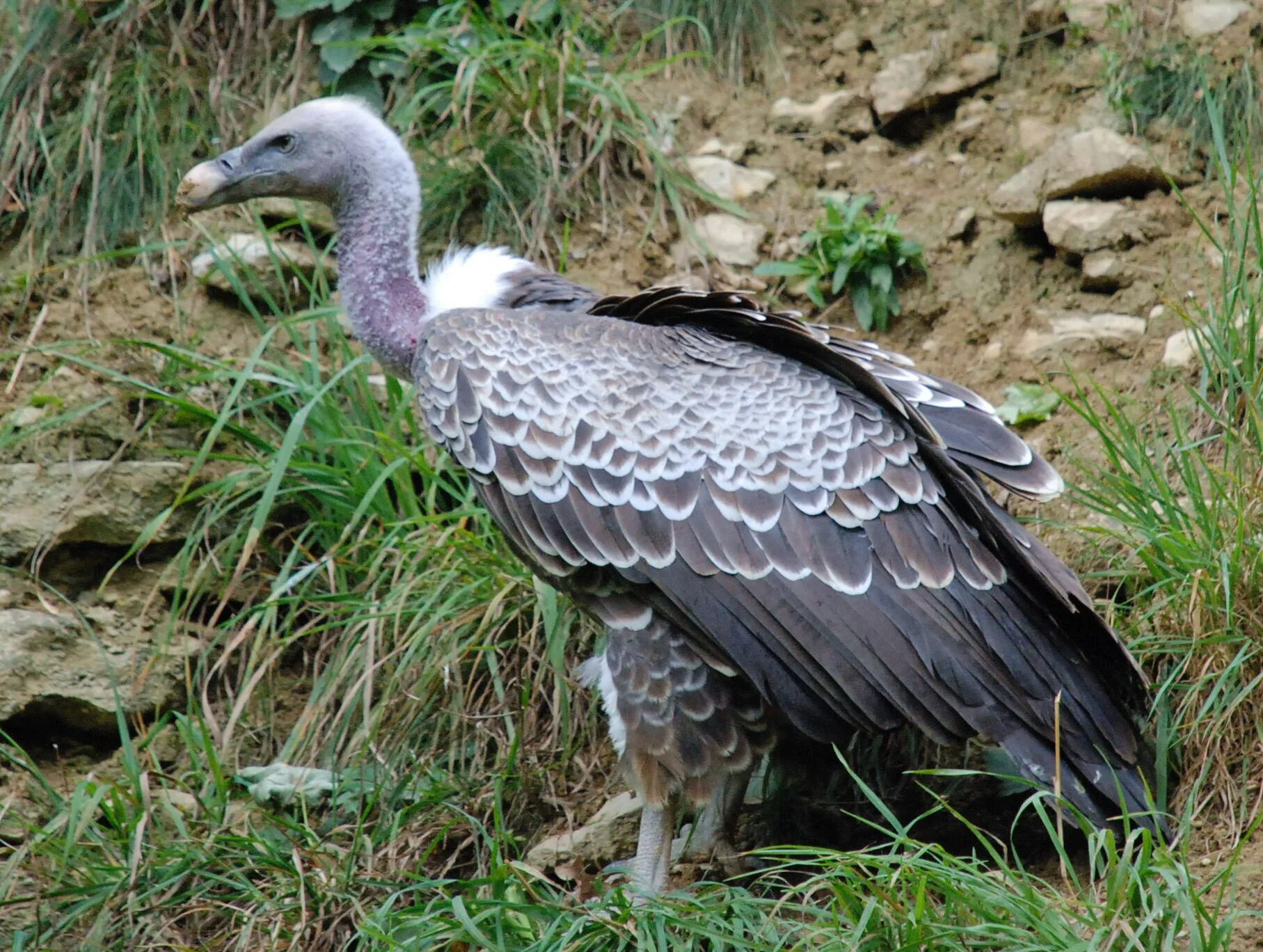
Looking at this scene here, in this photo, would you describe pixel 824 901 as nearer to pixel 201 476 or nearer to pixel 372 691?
pixel 372 691

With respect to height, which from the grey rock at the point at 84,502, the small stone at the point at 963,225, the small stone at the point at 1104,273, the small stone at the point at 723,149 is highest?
the small stone at the point at 723,149

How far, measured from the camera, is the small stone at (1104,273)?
543 centimetres

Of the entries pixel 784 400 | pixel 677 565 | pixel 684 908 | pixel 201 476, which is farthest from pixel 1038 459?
pixel 201 476

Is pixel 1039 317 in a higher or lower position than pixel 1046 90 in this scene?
lower

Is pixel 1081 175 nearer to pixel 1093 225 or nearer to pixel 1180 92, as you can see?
pixel 1093 225

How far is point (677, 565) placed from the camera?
3801 mm

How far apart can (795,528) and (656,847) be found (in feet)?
3.29

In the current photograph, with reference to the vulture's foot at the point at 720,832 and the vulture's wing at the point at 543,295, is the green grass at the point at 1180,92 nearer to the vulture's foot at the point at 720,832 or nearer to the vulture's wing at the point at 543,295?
the vulture's wing at the point at 543,295

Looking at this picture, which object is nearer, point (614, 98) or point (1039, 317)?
point (1039, 317)

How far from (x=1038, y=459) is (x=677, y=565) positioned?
108cm

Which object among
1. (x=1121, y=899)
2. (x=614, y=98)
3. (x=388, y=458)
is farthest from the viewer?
(x=614, y=98)

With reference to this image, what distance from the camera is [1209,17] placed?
18.6 ft

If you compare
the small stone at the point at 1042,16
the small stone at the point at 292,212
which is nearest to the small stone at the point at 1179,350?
the small stone at the point at 1042,16

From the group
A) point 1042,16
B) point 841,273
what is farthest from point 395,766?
point 1042,16
